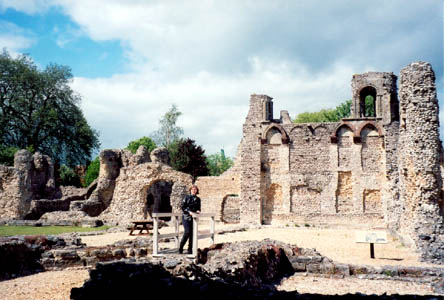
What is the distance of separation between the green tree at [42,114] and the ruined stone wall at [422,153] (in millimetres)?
35417

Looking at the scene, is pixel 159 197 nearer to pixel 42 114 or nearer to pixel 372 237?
pixel 42 114

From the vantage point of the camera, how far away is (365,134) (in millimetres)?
23938

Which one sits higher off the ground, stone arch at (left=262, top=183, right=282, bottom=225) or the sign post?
stone arch at (left=262, top=183, right=282, bottom=225)

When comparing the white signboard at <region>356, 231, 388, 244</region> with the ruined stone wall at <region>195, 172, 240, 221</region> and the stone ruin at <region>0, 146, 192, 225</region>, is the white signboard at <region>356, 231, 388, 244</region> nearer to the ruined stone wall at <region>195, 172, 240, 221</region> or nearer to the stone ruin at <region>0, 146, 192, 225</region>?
the ruined stone wall at <region>195, 172, 240, 221</region>

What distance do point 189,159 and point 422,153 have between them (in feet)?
91.8

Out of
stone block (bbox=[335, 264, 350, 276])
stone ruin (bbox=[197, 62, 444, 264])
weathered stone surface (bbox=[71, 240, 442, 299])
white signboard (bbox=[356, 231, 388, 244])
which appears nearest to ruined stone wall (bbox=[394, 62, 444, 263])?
white signboard (bbox=[356, 231, 388, 244])

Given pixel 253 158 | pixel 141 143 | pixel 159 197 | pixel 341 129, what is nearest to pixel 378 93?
pixel 341 129

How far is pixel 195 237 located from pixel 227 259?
1364 mm

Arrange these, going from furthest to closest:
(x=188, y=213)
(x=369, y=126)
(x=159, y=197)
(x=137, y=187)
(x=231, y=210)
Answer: (x=159, y=197) < (x=231, y=210) < (x=137, y=187) < (x=369, y=126) < (x=188, y=213)

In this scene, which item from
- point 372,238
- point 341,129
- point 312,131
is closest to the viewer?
point 372,238

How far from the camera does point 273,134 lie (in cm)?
2539

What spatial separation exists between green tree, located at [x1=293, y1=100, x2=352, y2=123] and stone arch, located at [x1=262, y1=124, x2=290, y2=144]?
31.1 metres

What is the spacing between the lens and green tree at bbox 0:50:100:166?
42125mm

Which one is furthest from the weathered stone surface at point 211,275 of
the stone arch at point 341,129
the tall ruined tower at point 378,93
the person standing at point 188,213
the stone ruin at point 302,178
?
the tall ruined tower at point 378,93
